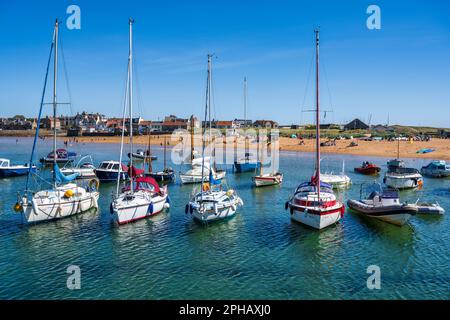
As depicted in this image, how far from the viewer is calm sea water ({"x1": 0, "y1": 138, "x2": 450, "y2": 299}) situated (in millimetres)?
19562

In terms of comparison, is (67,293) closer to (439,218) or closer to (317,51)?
(317,51)

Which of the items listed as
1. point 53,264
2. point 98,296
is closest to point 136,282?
point 98,296

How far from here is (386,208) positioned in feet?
99.1

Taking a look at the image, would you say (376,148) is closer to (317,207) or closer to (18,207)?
(317,207)

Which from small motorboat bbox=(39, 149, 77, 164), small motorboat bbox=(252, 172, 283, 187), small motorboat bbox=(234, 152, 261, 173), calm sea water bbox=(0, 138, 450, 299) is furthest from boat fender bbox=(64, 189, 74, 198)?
small motorboat bbox=(39, 149, 77, 164)

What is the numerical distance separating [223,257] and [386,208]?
14.3 m

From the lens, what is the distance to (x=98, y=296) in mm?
18844

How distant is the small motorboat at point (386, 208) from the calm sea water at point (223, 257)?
69 cm

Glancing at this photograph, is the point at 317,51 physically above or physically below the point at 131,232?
above

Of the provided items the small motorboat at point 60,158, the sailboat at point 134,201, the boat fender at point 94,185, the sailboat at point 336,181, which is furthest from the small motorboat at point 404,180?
the small motorboat at point 60,158
